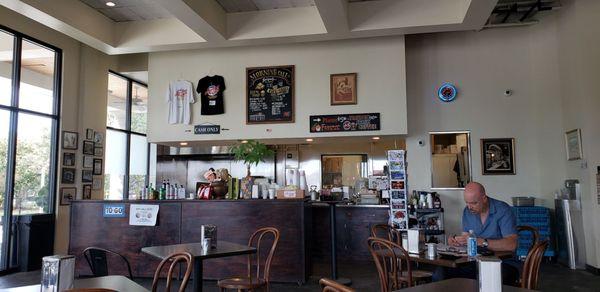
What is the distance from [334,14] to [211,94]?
2814 millimetres

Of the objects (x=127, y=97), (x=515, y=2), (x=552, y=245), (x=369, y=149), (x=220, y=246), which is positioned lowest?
(x=552, y=245)

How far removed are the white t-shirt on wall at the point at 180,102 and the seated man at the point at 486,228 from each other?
5356 mm

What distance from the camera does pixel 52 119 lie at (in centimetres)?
754

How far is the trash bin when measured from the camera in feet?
22.3

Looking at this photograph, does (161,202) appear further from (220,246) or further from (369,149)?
(369,149)

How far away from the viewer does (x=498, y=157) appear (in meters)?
7.98

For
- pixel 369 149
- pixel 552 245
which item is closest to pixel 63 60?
pixel 369 149

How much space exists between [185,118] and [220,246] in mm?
4331

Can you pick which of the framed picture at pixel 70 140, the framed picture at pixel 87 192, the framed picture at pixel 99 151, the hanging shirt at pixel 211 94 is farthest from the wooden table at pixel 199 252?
the framed picture at pixel 99 151

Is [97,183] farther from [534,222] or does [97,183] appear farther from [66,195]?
[534,222]

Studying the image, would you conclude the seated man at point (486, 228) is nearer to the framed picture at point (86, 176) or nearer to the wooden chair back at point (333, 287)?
the wooden chair back at point (333, 287)

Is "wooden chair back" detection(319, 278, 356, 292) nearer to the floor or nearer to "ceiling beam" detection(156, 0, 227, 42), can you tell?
the floor

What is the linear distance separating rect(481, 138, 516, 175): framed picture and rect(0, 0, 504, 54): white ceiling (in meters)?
2.49

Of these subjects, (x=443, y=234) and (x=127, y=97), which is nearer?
(x=443, y=234)
